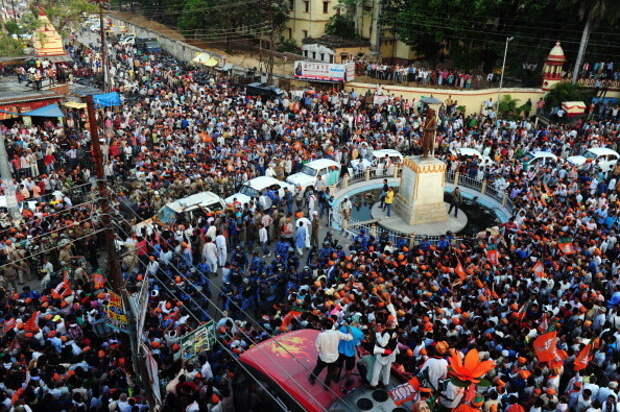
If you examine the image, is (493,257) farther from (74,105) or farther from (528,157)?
(74,105)

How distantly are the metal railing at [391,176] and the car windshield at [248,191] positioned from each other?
9.50 ft

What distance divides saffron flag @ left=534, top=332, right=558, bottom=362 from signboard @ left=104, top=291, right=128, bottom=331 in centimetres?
800

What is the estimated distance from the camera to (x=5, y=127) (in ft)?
86.3

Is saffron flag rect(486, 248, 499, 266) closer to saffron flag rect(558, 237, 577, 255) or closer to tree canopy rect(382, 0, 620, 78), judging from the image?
saffron flag rect(558, 237, 577, 255)

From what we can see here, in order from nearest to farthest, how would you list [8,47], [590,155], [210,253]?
[210,253], [590,155], [8,47]

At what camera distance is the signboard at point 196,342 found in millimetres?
10273

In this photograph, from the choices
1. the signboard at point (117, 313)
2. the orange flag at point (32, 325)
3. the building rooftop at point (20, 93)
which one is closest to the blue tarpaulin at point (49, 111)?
the building rooftop at point (20, 93)

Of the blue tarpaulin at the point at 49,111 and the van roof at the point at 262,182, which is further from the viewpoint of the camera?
the blue tarpaulin at the point at 49,111

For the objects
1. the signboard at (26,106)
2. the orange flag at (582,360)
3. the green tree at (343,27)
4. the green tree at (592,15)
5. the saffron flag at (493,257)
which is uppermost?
the green tree at (592,15)

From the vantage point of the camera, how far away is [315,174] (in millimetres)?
21422

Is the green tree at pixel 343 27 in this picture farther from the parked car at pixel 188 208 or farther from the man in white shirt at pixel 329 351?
the man in white shirt at pixel 329 351

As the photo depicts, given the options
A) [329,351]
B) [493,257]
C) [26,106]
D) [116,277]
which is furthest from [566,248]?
[26,106]

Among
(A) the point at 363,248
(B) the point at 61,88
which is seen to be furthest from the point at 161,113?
(A) the point at 363,248

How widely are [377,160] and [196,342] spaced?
49.7 ft
